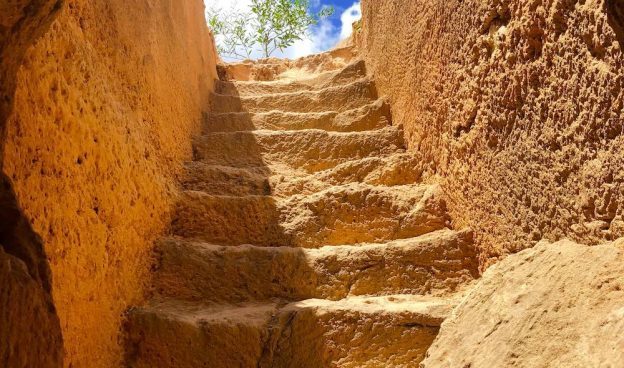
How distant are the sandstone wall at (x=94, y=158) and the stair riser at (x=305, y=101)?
1474mm

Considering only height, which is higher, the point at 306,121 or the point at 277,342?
the point at 306,121

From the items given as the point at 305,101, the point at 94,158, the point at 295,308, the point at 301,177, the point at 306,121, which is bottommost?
the point at 295,308

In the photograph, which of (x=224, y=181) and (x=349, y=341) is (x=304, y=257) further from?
(x=224, y=181)

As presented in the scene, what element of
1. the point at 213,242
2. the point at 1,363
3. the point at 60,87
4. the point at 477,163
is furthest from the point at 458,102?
the point at 1,363

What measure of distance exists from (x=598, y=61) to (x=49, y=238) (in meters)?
1.59

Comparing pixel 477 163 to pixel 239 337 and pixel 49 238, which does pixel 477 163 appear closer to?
pixel 239 337

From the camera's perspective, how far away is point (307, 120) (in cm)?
391

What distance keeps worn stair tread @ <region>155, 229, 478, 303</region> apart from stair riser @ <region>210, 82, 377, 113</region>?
1.93m

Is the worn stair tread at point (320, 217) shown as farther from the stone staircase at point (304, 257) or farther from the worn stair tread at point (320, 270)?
the worn stair tread at point (320, 270)

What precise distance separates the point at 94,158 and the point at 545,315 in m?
1.52

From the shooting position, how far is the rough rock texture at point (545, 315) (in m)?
1.12

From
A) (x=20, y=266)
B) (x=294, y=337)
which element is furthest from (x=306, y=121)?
(x=20, y=266)

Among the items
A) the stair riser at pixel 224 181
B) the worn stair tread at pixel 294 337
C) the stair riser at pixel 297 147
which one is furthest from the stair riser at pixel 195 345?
the stair riser at pixel 297 147

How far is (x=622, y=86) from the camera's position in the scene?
125 cm
